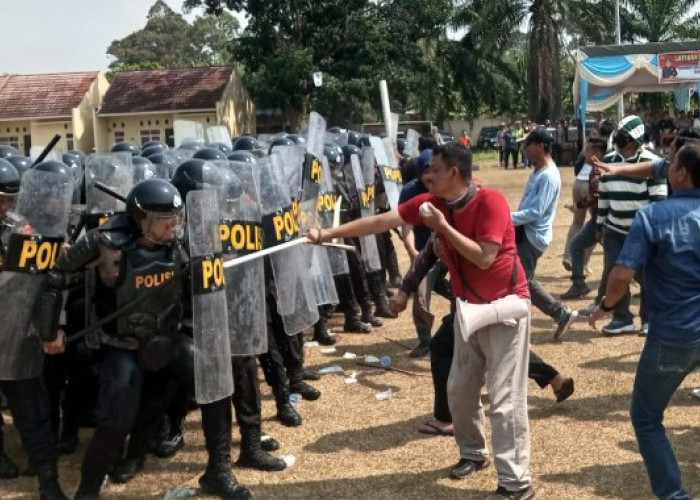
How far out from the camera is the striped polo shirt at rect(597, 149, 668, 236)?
25.9ft

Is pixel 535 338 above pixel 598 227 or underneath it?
underneath

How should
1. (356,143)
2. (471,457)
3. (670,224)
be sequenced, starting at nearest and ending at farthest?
1. (670,224)
2. (471,457)
3. (356,143)

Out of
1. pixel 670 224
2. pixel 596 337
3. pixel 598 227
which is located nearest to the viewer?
pixel 670 224

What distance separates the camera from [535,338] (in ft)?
27.8

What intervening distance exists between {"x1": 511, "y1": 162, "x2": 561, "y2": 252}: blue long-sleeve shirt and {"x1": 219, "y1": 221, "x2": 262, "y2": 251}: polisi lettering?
285 cm

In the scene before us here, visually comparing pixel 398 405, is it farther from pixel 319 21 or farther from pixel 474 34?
pixel 474 34

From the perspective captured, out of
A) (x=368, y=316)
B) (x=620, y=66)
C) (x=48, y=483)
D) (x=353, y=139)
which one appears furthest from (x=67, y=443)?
(x=620, y=66)

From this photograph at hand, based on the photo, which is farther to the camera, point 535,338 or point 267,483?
point 535,338

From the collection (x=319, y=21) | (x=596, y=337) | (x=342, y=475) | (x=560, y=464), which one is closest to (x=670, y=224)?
(x=560, y=464)

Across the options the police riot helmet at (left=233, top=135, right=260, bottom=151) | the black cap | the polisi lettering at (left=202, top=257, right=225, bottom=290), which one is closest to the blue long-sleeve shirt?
the black cap

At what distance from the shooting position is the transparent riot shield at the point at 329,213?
7.56m

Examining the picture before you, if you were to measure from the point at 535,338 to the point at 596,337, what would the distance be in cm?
55

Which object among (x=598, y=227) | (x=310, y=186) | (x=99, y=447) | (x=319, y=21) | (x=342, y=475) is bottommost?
(x=342, y=475)

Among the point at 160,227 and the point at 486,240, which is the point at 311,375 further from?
the point at 486,240
